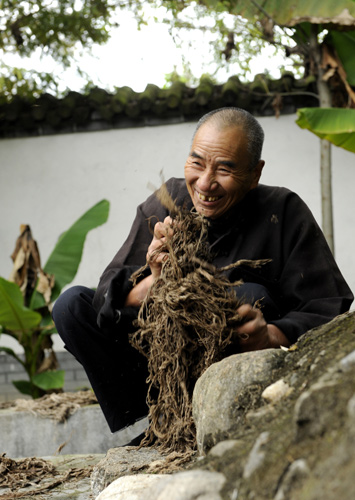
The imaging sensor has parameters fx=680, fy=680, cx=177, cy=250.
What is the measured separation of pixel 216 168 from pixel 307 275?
23.0 inches

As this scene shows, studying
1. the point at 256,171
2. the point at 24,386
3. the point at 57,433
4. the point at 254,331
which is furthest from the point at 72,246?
the point at 254,331

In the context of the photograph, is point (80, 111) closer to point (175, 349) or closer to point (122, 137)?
point (122, 137)

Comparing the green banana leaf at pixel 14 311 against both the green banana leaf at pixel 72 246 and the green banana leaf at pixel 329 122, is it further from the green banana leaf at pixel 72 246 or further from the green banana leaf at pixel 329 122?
the green banana leaf at pixel 329 122

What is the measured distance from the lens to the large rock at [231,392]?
6.54 feet

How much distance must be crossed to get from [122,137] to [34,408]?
3245 mm

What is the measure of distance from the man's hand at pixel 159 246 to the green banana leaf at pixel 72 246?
2689 millimetres

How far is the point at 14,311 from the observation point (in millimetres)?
4906

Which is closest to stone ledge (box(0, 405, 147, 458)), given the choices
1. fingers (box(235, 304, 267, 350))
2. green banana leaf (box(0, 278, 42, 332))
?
green banana leaf (box(0, 278, 42, 332))

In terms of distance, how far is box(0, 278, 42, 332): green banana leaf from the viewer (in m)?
4.74

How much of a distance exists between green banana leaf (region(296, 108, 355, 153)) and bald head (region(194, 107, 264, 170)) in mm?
1183

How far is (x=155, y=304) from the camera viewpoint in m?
2.35

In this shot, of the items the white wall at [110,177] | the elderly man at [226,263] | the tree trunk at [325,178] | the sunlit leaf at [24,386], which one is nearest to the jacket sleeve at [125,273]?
the elderly man at [226,263]

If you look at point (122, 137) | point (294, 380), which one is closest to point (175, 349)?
point (294, 380)

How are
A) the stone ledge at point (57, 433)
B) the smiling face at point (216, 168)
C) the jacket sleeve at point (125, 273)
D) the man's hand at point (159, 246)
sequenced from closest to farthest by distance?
the man's hand at point (159, 246) < the jacket sleeve at point (125, 273) < the smiling face at point (216, 168) < the stone ledge at point (57, 433)
